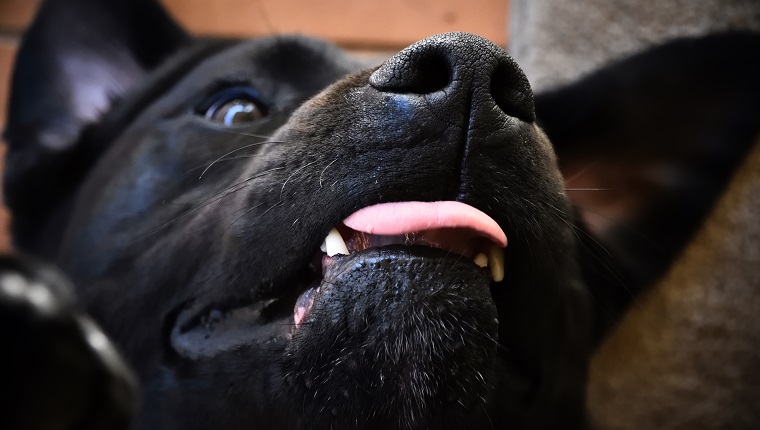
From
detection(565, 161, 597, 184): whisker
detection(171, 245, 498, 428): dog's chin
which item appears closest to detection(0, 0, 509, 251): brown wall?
detection(565, 161, 597, 184): whisker

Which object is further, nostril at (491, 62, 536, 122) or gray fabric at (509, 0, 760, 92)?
gray fabric at (509, 0, 760, 92)

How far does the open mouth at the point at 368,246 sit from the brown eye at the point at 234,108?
388 millimetres

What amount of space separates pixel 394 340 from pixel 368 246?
10 centimetres

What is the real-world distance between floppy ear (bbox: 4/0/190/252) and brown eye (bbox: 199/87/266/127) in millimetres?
397

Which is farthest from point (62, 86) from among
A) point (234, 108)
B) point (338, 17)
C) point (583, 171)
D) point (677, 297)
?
point (677, 297)


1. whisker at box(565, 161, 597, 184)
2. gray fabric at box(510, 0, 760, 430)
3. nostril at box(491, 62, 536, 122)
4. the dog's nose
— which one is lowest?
gray fabric at box(510, 0, 760, 430)

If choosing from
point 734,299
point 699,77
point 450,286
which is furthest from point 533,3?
point 450,286

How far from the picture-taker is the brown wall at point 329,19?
4.49 ft

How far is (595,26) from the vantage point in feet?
5.34

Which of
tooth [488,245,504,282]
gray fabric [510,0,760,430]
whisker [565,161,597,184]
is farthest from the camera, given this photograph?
gray fabric [510,0,760,430]

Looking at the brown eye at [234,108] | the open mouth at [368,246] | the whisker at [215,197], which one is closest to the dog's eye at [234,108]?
the brown eye at [234,108]

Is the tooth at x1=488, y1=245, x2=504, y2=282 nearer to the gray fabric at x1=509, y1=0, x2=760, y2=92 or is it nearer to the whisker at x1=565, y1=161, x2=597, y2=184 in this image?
the whisker at x1=565, y1=161, x2=597, y2=184

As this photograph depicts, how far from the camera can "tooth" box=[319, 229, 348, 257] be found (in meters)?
0.71

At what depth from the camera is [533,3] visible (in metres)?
1.61
